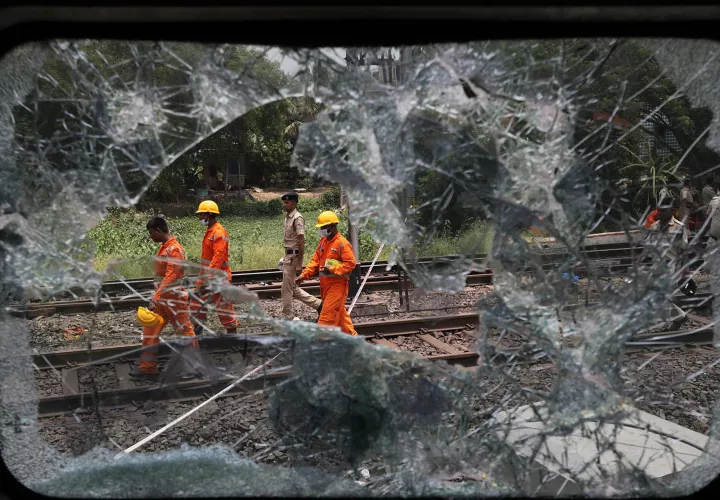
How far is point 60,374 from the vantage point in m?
5.17

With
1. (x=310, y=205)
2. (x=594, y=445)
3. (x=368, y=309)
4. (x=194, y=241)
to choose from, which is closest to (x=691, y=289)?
(x=594, y=445)

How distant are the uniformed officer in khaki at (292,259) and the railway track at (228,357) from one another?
107 centimetres

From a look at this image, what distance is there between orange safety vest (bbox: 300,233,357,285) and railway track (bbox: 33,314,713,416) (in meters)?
1.19

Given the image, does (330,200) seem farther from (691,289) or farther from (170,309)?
(170,309)

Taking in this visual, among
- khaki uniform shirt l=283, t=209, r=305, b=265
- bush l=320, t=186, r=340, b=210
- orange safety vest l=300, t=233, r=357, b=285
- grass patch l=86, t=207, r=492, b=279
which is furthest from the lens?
bush l=320, t=186, r=340, b=210

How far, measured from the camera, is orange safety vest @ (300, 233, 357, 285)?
5602mm

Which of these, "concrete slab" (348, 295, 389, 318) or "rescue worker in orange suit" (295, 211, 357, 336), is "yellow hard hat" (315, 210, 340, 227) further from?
"concrete slab" (348, 295, 389, 318)

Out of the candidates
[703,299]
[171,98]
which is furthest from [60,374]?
[703,299]

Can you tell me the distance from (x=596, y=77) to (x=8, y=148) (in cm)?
266

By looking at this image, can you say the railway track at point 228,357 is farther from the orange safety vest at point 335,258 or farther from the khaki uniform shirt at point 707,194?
the orange safety vest at point 335,258

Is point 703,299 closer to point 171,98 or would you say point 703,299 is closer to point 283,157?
point 171,98

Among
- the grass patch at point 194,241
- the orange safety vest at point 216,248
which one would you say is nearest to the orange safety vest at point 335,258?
the orange safety vest at point 216,248

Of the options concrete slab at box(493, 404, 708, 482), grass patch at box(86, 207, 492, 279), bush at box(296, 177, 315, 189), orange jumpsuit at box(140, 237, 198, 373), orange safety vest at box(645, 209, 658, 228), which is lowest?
grass patch at box(86, 207, 492, 279)

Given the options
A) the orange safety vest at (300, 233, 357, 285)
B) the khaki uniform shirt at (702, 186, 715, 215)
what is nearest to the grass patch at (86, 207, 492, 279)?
the orange safety vest at (300, 233, 357, 285)
